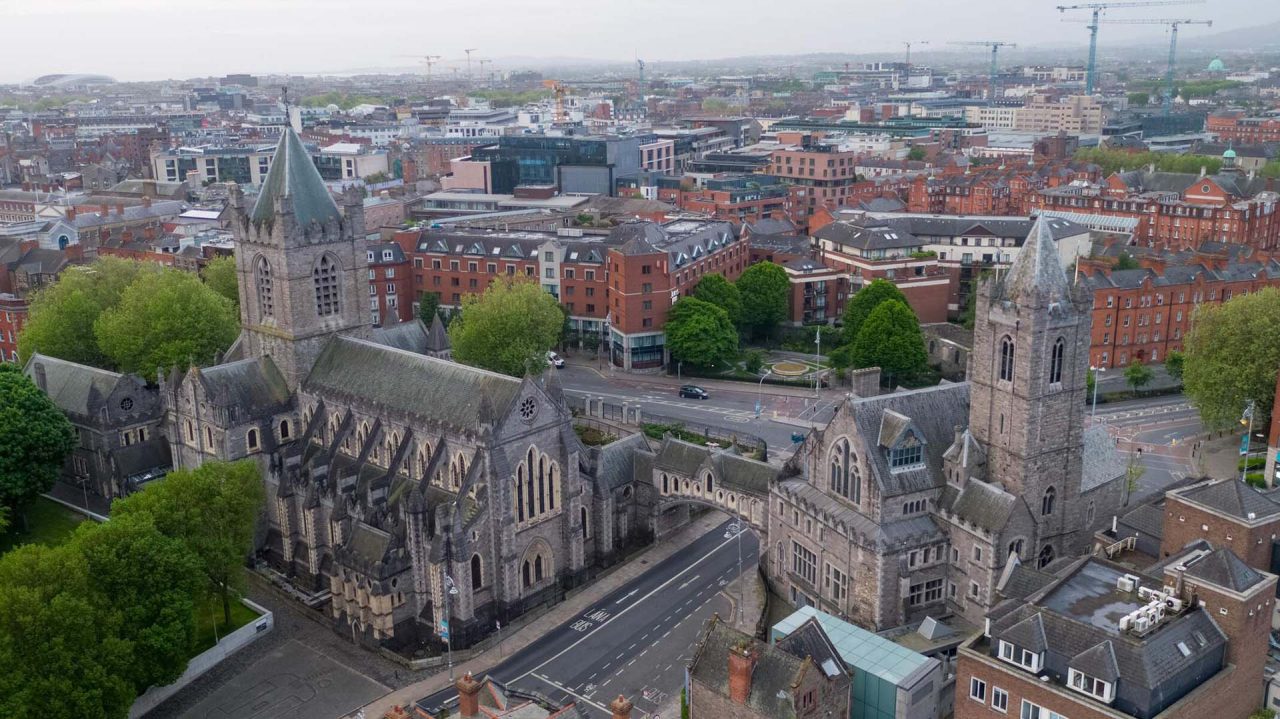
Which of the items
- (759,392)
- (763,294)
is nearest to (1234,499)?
(759,392)

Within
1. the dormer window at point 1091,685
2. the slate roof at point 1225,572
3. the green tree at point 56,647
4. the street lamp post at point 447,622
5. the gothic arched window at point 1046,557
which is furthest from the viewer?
the gothic arched window at point 1046,557

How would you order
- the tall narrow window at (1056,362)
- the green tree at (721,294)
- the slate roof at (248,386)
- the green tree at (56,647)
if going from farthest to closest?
the green tree at (721,294)
the slate roof at (248,386)
the tall narrow window at (1056,362)
the green tree at (56,647)

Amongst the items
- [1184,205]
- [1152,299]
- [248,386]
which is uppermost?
[1184,205]

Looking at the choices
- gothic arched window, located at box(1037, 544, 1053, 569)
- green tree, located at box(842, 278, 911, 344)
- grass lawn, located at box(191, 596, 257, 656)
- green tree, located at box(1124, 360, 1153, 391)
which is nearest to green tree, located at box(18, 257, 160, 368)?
grass lawn, located at box(191, 596, 257, 656)

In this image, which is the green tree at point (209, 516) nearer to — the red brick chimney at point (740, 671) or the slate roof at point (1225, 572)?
the red brick chimney at point (740, 671)

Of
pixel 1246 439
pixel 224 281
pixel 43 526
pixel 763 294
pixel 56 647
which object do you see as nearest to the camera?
pixel 56 647

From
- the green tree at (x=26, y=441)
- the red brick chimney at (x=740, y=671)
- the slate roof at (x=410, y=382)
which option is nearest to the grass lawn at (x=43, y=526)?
the green tree at (x=26, y=441)

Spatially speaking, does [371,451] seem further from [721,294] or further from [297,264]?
[721,294]
